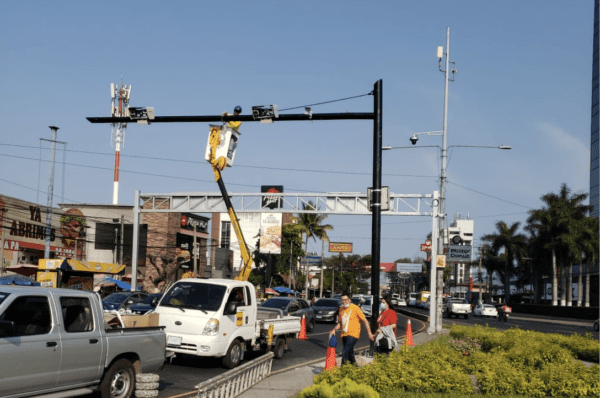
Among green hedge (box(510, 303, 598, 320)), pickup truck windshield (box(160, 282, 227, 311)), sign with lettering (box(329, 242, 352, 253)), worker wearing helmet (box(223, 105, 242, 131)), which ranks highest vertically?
worker wearing helmet (box(223, 105, 242, 131))

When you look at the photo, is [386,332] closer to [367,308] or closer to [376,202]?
[376,202]

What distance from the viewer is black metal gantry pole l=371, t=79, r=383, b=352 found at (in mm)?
14188

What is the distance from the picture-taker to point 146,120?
17.6 metres

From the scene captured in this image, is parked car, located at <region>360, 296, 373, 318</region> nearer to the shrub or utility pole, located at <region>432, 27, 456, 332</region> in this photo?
utility pole, located at <region>432, 27, 456, 332</region>

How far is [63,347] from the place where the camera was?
8914 millimetres

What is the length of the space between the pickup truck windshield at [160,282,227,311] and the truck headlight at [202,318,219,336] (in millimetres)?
406

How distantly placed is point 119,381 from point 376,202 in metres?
6.70

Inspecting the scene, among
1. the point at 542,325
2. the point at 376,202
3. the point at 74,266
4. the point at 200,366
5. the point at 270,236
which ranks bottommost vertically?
the point at 542,325

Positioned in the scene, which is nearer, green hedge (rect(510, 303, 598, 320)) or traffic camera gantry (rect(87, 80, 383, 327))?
traffic camera gantry (rect(87, 80, 383, 327))

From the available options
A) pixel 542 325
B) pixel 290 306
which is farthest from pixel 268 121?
pixel 542 325

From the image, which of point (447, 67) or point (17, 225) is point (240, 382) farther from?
point (17, 225)

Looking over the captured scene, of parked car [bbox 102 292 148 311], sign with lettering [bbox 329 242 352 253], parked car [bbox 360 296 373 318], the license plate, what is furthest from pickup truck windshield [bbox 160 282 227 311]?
sign with lettering [bbox 329 242 352 253]

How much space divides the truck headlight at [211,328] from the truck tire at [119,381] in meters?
4.33

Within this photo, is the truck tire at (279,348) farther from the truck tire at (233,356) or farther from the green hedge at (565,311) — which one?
the green hedge at (565,311)
